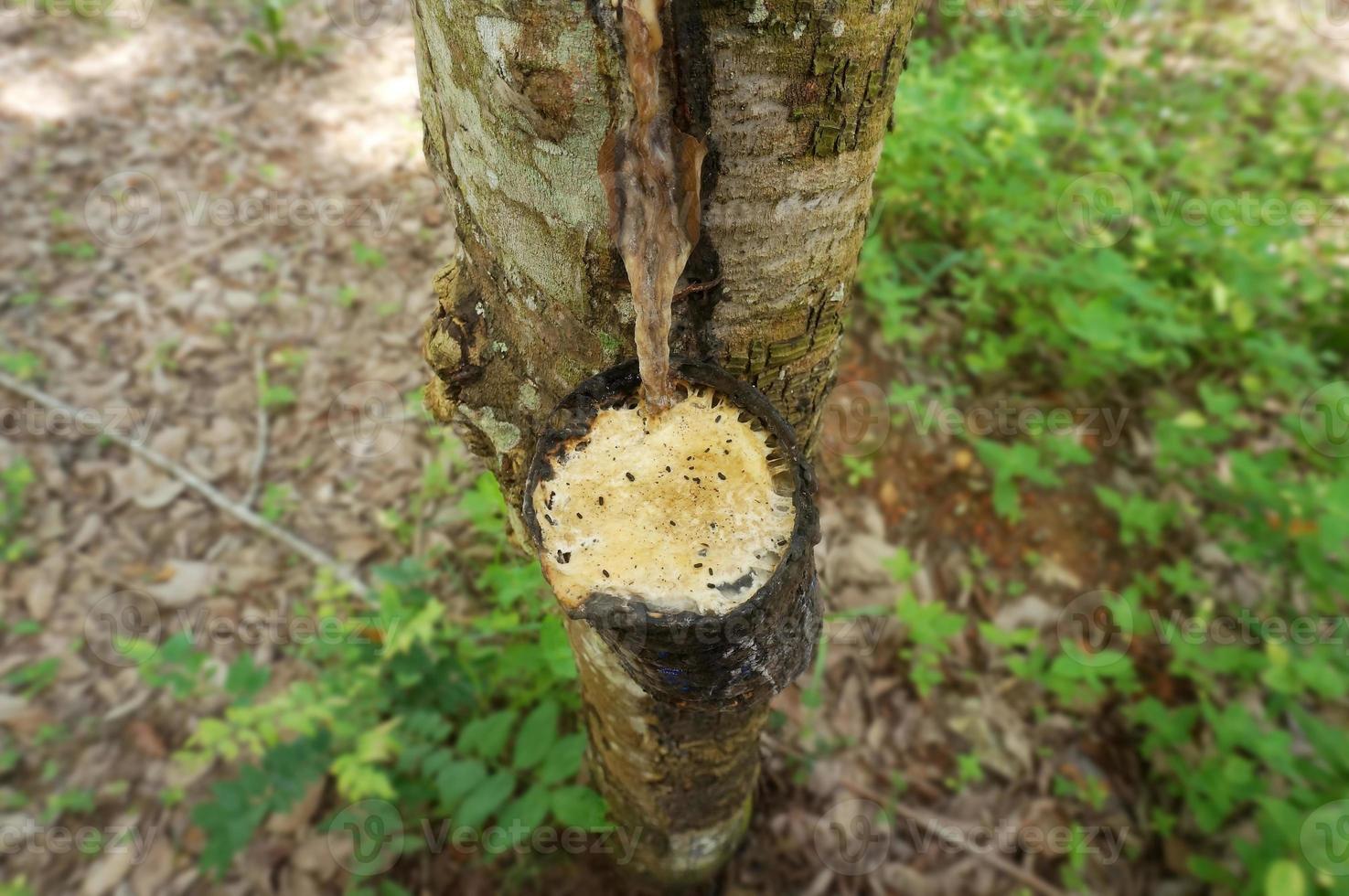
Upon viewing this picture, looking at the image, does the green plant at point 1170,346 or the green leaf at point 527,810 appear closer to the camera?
the green leaf at point 527,810

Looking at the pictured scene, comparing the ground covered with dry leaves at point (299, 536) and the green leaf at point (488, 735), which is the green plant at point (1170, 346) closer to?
the ground covered with dry leaves at point (299, 536)

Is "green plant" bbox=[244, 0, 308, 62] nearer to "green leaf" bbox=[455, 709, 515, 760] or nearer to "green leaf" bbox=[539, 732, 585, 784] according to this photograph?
"green leaf" bbox=[455, 709, 515, 760]

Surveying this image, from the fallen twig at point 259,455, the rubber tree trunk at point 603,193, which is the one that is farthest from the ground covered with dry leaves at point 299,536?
the rubber tree trunk at point 603,193

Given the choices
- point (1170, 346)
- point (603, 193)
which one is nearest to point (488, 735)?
point (603, 193)

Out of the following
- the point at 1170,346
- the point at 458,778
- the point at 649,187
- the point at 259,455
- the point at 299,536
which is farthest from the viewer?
the point at 1170,346

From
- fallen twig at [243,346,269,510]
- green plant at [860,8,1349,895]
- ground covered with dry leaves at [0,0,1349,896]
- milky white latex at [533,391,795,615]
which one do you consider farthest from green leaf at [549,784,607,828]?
fallen twig at [243,346,269,510]

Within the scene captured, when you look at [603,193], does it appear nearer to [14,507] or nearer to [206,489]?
[206,489]

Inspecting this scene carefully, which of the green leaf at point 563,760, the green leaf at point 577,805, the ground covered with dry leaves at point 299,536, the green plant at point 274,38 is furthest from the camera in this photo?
the green plant at point 274,38
